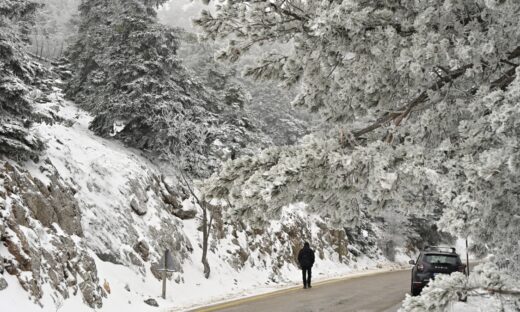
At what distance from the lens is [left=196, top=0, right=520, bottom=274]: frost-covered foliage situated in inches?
139

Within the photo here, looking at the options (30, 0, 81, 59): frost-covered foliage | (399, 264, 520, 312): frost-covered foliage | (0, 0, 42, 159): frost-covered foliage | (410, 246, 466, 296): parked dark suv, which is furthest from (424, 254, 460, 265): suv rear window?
(30, 0, 81, 59): frost-covered foliage

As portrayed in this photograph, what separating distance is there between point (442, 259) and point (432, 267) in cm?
61

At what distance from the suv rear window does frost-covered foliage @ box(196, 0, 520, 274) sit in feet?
30.4

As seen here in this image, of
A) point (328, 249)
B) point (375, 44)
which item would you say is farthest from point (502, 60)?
point (328, 249)

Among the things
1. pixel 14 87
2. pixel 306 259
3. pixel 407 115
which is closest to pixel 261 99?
pixel 306 259

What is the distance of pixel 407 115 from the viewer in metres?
5.05

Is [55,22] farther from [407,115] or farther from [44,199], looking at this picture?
[407,115]

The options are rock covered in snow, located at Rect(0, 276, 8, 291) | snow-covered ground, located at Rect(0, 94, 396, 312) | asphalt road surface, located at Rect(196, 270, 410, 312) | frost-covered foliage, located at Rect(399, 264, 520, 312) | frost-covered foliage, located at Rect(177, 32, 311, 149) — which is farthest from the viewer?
frost-covered foliage, located at Rect(177, 32, 311, 149)

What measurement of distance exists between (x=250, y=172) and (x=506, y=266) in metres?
2.66

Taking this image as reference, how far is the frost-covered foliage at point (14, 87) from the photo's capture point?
10.6 metres

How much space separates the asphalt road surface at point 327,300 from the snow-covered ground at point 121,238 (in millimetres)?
1353

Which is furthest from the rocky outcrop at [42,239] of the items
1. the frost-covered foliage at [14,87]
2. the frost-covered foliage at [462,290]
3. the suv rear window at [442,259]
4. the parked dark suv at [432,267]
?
the suv rear window at [442,259]

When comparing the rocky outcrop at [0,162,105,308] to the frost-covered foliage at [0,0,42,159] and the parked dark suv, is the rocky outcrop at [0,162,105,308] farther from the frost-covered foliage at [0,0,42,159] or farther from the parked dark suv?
the parked dark suv

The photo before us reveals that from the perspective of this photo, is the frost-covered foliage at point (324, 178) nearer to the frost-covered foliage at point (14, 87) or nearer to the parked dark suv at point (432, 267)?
the frost-covered foliage at point (14, 87)
